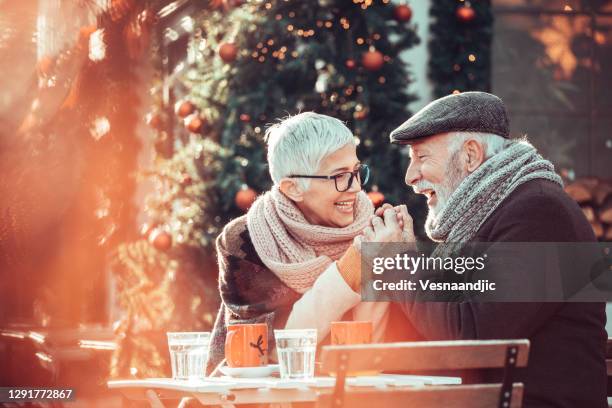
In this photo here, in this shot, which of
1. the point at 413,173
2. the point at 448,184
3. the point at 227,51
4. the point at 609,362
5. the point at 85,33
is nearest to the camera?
the point at 448,184

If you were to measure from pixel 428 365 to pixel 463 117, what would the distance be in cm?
81

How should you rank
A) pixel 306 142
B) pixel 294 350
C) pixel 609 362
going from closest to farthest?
pixel 294 350 < pixel 306 142 < pixel 609 362

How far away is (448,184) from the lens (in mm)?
3125

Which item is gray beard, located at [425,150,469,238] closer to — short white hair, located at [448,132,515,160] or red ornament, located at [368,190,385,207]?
short white hair, located at [448,132,515,160]

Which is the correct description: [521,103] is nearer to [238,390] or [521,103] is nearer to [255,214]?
[255,214]

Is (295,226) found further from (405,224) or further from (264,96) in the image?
(264,96)

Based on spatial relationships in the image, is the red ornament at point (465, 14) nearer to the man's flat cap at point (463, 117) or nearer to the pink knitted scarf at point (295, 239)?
the pink knitted scarf at point (295, 239)

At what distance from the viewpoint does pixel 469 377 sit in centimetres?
291

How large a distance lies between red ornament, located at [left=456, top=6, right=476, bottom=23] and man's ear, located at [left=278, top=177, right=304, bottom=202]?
4202 mm

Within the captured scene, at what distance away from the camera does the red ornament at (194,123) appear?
753 centimetres

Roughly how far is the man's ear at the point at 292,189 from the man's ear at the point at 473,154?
762 millimetres

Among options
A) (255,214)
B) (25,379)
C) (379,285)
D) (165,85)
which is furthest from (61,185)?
(379,285)

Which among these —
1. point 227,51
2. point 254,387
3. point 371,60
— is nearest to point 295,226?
point 254,387

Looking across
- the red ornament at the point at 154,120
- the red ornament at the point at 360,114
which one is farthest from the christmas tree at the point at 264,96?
the red ornament at the point at 154,120
